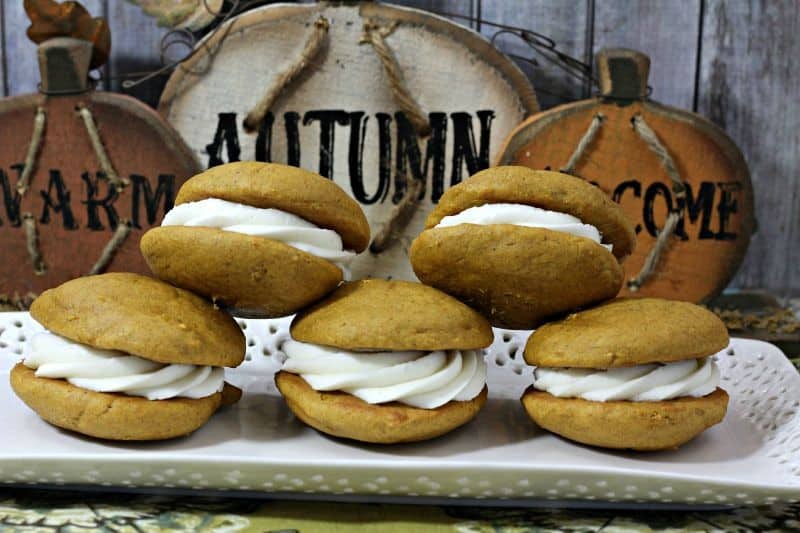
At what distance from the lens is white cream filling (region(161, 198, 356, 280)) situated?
4.41 feet

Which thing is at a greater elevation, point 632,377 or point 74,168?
point 74,168

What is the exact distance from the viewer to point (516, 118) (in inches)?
83.7

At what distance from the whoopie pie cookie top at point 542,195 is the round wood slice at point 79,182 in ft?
3.41

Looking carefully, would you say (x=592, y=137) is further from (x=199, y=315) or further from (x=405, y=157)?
(x=199, y=315)

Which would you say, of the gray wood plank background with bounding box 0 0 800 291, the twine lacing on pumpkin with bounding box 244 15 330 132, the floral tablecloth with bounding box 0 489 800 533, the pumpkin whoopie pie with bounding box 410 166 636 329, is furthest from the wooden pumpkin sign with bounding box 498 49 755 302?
the floral tablecloth with bounding box 0 489 800 533

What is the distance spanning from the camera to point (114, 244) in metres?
2.19

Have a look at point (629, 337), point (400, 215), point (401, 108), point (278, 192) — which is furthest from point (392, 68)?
point (629, 337)

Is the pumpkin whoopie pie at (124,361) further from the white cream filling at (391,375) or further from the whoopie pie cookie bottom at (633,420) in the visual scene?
the whoopie pie cookie bottom at (633,420)

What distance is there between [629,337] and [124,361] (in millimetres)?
839

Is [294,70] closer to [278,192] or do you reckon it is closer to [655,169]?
[278,192]

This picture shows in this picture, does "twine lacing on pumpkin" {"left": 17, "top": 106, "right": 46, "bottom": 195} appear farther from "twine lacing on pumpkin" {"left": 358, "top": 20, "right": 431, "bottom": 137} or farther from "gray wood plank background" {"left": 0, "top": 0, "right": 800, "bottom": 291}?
"twine lacing on pumpkin" {"left": 358, "top": 20, "right": 431, "bottom": 137}

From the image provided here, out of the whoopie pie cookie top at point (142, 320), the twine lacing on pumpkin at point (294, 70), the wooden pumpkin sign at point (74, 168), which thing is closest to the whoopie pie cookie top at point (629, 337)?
the whoopie pie cookie top at point (142, 320)

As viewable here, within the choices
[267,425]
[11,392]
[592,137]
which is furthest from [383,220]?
[11,392]

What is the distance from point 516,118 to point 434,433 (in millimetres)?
1069
